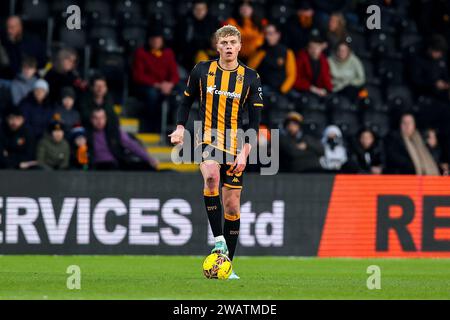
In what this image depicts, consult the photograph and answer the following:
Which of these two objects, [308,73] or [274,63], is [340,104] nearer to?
[308,73]

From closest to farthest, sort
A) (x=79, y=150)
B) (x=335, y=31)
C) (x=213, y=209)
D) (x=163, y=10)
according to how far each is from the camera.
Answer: (x=213, y=209) < (x=79, y=150) < (x=163, y=10) < (x=335, y=31)

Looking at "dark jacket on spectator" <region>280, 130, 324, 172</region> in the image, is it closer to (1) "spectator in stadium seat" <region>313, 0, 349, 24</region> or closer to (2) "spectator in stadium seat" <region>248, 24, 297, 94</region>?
(2) "spectator in stadium seat" <region>248, 24, 297, 94</region>

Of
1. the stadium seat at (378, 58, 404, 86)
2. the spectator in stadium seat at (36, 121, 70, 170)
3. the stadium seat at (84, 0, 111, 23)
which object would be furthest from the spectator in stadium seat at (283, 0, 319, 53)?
the spectator in stadium seat at (36, 121, 70, 170)

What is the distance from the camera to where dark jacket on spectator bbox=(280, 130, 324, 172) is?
16.7 meters

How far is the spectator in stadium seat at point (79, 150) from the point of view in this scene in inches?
634

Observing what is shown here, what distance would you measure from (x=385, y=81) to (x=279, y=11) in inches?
83.2

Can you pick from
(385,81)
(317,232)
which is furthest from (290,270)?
(385,81)

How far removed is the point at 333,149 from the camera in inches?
696

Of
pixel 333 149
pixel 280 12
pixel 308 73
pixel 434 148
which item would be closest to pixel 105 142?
pixel 333 149

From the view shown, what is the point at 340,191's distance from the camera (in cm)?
1591

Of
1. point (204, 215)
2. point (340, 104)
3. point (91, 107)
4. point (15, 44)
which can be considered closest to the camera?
point (204, 215)

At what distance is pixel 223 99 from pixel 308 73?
8056mm

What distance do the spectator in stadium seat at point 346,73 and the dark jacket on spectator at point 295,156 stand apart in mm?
2338

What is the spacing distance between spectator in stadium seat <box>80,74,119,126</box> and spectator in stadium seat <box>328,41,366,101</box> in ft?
13.8
